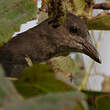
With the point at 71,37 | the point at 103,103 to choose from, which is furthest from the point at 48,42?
the point at 103,103

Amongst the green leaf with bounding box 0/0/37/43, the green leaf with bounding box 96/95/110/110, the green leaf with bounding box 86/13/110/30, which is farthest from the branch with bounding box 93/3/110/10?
the green leaf with bounding box 96/95/110/110

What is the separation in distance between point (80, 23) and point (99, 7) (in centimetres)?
7

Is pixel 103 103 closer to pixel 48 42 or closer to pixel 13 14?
pixel 13 14

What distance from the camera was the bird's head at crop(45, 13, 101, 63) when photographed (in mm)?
834

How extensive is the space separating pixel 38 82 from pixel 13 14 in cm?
33

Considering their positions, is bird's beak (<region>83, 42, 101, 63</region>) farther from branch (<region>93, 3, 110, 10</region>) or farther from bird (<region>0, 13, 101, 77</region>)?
branch (<region>93, 3, 110, 10</region>)

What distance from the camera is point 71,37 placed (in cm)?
84

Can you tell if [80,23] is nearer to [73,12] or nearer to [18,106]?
[73,12]

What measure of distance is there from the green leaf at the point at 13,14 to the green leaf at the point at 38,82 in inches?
10.4

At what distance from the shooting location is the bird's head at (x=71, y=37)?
0.83 metres

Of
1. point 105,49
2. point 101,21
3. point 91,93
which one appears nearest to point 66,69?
point 101,21

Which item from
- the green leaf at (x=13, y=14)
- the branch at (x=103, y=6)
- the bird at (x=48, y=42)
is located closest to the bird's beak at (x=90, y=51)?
the bird at (x=48, y=42)

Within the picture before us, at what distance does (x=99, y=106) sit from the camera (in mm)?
271

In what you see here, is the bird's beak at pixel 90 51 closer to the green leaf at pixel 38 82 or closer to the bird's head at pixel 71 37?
the bird's head at pixel 71 37
